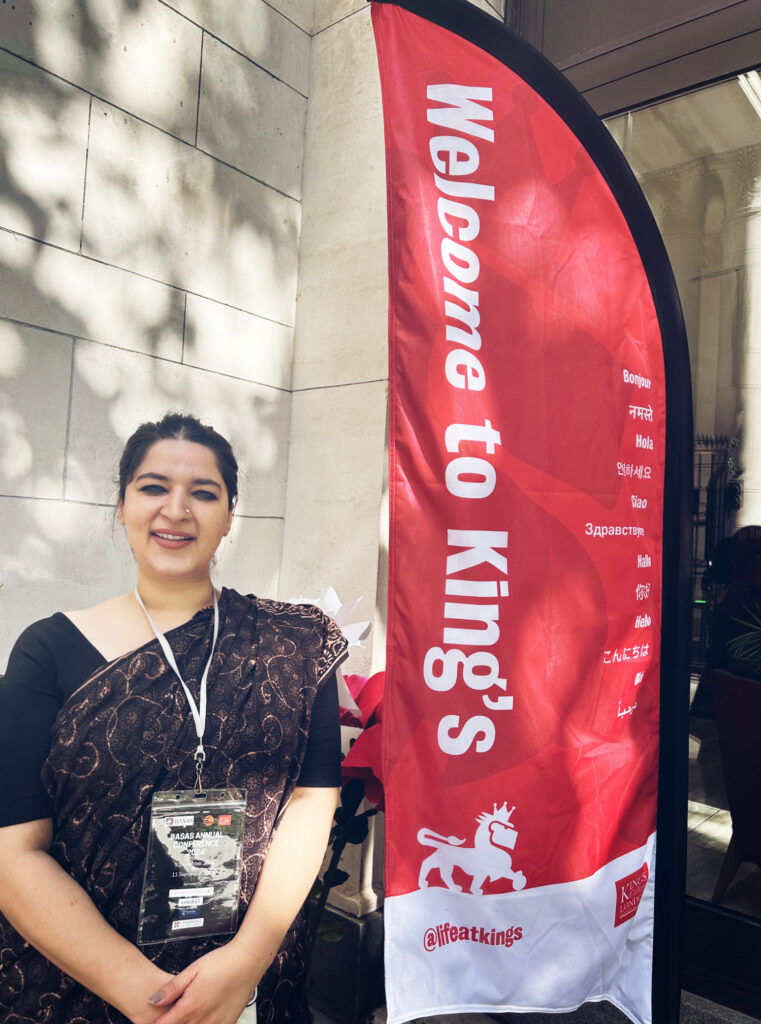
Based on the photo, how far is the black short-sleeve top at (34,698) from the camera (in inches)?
55.1

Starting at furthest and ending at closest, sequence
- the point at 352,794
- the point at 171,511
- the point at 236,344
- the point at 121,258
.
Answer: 1. the point at 236,344
2. the point at 121,258
3. the point at 352,794
4. the point at 171,511

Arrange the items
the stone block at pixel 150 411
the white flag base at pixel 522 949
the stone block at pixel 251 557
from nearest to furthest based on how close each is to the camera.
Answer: the white flag base at pixel 522 949 → the stone block at pixel 150 411 → the stone block at pixel 251 557

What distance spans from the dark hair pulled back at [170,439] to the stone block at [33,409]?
1.80 feet

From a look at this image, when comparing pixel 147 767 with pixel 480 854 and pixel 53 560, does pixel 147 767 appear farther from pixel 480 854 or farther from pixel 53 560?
pixel 53 560

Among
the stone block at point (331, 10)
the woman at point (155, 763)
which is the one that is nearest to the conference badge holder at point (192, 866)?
the woman at point (155, 763)

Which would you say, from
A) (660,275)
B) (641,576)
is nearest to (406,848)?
(641,576)

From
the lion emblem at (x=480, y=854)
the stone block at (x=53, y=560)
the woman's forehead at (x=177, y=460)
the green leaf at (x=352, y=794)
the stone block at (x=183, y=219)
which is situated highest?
the stone block at (x=183, y=219)

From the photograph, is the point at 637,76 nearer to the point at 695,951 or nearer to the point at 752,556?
the point at 752,556

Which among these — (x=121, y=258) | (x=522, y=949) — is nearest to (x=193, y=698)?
(x=522, y=949)

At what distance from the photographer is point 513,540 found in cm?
149

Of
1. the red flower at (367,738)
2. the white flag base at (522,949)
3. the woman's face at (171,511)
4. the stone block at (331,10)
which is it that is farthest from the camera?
the stone block at (331,10)

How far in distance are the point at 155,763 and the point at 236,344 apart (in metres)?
1.60

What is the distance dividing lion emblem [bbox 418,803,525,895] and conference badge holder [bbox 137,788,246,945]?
0.39 meters

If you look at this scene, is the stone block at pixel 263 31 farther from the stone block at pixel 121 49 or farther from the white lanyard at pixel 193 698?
the white lanyard at pixel 193 698
